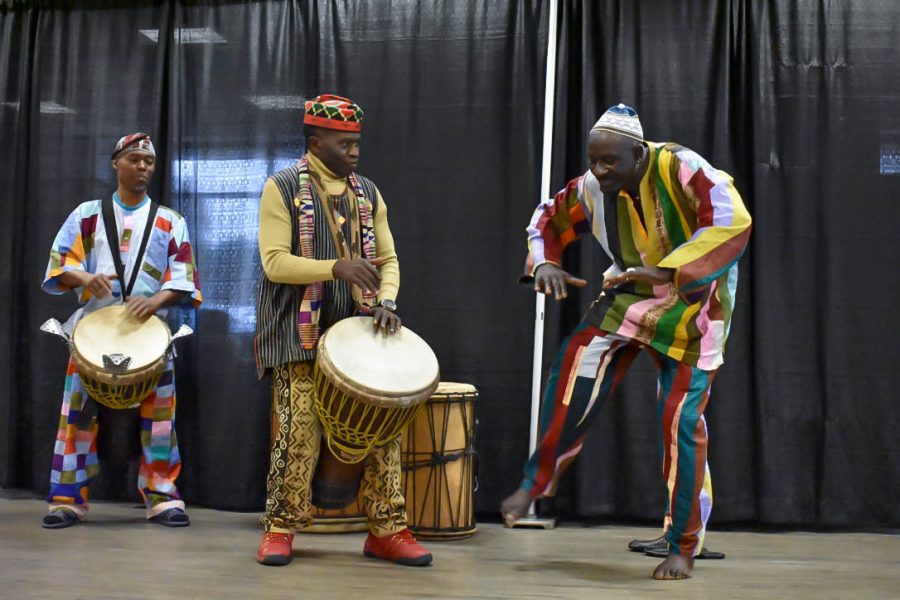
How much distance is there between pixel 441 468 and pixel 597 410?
110 centimetres

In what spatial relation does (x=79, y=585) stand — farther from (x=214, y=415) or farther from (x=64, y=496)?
(x=214, y=415)

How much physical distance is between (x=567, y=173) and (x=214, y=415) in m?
2.05

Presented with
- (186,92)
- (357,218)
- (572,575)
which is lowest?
(572,575)

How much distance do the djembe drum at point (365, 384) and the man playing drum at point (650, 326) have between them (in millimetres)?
455

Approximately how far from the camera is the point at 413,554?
378 cm

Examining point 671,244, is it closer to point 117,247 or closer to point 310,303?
point 310,303

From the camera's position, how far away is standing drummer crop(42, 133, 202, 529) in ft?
15.2

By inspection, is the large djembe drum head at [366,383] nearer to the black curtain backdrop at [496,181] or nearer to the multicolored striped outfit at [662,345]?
the multicolored striped outfit at [662,345]

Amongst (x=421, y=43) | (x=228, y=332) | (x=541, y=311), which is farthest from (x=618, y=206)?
(x=228, y=332)

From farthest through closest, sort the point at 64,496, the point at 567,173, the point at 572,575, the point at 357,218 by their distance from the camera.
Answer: the point at 567,173 < the point at 64,496 < the point at 357,218 < the point at 572,575

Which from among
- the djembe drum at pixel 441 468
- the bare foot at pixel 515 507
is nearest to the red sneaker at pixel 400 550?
the bare foot at pixel 515 507

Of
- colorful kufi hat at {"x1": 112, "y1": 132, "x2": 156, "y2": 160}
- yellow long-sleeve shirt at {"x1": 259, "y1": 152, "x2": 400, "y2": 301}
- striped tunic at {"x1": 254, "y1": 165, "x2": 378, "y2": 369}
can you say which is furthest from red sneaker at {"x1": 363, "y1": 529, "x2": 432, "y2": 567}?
colorful kufi hat at {"x1": 112, "y1": 132, "x2": 156, "y2": 160}

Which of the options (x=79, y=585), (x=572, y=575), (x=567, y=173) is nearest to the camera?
(x=79, y=585)

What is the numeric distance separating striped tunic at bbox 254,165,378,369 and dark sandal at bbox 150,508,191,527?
3.93 feet
